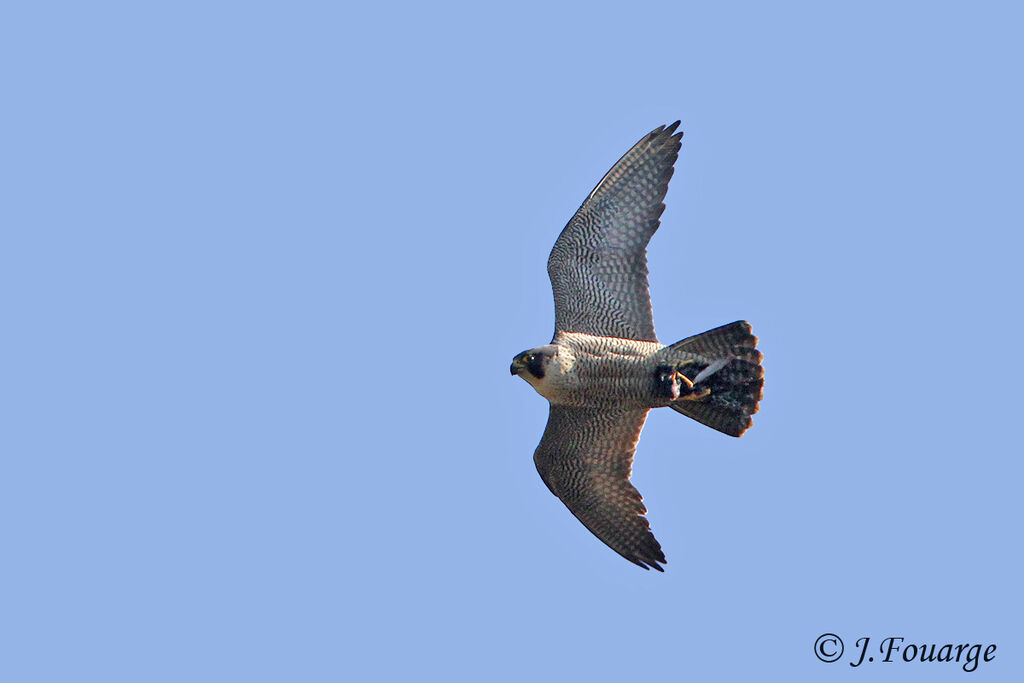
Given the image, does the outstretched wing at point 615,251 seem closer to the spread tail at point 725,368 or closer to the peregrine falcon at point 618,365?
the peregrine falcon at point 618,365

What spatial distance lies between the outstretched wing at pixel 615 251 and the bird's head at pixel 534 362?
53cm

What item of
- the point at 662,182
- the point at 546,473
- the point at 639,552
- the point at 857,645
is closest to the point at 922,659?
the point at 857,645

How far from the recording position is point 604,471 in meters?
13.0

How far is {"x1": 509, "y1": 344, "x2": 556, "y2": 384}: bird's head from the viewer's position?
1219 centimetres

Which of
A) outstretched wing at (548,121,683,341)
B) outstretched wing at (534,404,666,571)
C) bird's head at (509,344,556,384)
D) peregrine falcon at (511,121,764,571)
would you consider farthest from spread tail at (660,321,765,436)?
bird's head at (509,344,556,384)

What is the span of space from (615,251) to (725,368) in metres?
1.41

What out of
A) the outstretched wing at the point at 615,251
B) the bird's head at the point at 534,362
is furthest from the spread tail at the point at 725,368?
the bird's head at the point at 534,362

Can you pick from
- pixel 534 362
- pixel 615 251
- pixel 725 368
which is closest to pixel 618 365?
pixel 534 362

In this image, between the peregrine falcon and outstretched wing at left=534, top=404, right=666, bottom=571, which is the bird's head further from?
outstretched wing at left=534, top=404, right=666, bottom=571

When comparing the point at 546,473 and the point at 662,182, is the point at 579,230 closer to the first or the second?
the point at 662,182

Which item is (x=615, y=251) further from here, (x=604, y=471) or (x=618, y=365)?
(x=604, y=471)

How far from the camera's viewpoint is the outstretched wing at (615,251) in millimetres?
12570

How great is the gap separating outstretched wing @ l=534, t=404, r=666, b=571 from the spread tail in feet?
2.71

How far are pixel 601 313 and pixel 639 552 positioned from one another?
213cm
